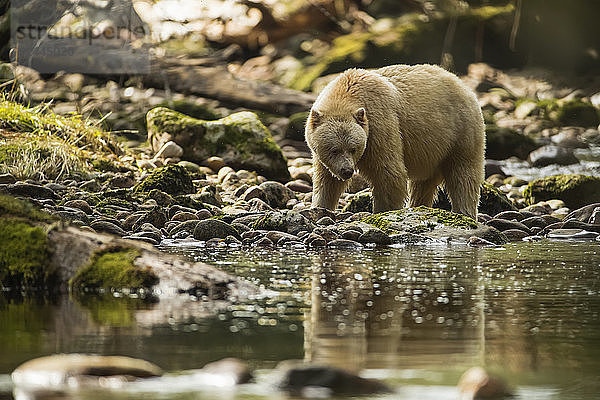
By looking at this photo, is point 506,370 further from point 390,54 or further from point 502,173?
point 390,54

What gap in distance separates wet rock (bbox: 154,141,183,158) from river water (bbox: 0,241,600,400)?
6.26m

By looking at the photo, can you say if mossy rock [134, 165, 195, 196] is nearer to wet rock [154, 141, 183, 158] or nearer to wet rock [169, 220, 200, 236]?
wet rock [169, 220, 200, 236]

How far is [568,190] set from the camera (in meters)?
10.5

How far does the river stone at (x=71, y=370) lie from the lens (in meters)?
2.56

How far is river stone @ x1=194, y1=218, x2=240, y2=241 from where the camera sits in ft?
23.7

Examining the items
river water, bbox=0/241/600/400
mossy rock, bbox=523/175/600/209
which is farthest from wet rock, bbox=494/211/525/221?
river water, bbox=0/241/600/400

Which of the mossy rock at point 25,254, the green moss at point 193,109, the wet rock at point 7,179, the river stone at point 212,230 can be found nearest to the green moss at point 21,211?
the mossy rock at point 25,254

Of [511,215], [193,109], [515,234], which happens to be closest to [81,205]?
[515,234]

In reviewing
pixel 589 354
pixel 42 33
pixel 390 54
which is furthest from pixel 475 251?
pixel 390 54

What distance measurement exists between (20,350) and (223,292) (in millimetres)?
1280

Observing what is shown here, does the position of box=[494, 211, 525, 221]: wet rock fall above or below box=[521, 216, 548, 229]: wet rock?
above

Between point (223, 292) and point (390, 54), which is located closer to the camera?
point (223, 292)

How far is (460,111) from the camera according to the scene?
346 inches

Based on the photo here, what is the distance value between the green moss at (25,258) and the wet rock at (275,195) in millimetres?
5073
